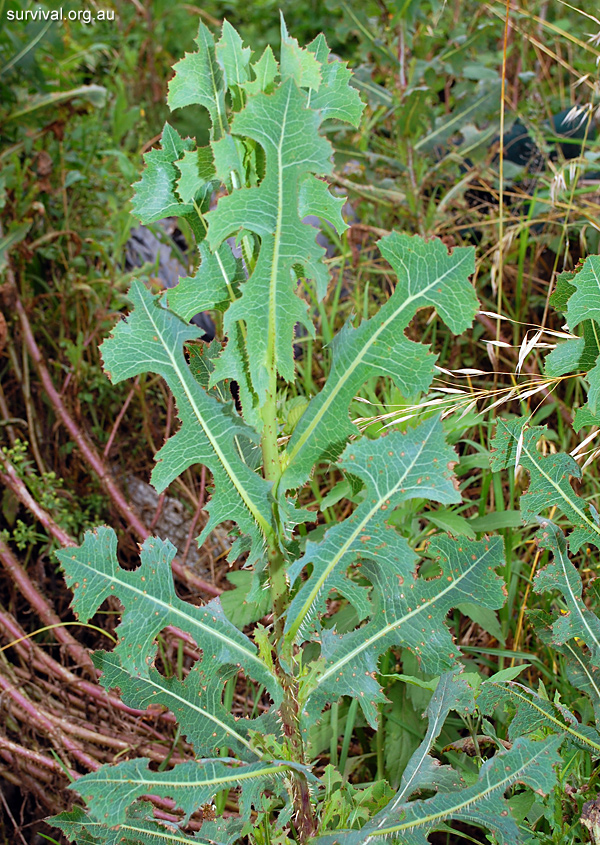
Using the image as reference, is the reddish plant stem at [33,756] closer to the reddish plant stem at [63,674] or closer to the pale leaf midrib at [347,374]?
the reddish plant stem at [63,674]

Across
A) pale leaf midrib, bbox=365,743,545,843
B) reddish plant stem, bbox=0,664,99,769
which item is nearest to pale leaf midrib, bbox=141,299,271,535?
pale leaf midrib, bbox=365,743,545,843

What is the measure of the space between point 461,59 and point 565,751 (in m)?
2.70

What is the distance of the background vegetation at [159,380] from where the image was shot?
1.63 metres

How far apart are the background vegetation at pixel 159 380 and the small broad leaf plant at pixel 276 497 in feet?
1.45

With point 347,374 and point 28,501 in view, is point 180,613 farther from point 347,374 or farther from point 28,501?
point 28,501

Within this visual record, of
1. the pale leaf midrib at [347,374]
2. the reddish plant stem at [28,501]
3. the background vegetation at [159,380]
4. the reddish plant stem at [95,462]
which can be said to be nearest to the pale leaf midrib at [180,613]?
the pale leaf midrib at [347,374]

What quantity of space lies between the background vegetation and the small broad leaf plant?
1.45ft

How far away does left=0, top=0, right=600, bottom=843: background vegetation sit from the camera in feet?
5.34

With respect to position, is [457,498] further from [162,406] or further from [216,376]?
[162,406]

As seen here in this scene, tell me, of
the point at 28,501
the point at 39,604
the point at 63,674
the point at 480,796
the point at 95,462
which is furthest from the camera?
the point at 95,462

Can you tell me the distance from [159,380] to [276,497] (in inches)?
67.7

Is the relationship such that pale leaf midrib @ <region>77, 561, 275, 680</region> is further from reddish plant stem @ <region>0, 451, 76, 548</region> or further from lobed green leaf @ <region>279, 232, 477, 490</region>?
reddish plant stem @ <region>0, 451, 76, 548</region>

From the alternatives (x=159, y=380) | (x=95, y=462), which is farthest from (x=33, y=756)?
(x=159, y=380)

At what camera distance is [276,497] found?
35.7 inches
